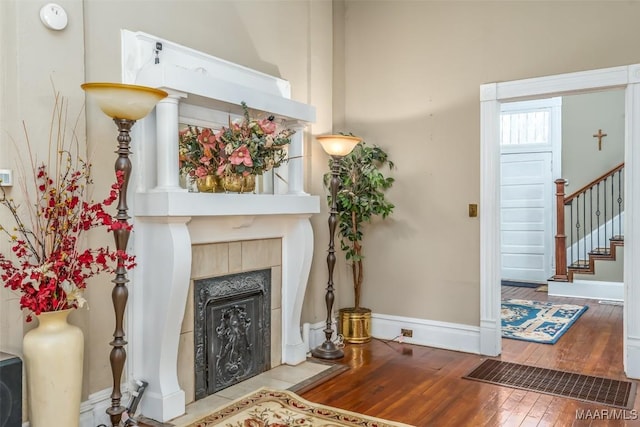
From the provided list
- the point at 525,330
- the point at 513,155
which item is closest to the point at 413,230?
the point at 525,330

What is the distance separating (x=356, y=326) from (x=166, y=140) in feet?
8.23

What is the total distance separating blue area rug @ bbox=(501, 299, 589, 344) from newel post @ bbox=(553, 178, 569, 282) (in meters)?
0.87

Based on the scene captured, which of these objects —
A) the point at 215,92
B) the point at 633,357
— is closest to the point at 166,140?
the point at 215,92

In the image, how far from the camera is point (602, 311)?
5910 mm

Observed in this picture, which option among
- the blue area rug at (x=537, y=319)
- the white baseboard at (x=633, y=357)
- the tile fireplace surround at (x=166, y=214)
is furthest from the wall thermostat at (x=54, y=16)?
the blue area rug at (x=537, y=319)

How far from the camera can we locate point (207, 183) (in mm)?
3078

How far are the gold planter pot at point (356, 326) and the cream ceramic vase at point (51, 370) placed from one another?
259cm

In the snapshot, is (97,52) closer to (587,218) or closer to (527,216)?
(527,216)

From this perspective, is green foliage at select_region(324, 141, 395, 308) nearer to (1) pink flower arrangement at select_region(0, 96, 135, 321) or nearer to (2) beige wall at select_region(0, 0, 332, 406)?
(2) beige wall at select_region(0, 0, 332, 406)

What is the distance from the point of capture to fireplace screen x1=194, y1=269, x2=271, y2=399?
3182 millimetres

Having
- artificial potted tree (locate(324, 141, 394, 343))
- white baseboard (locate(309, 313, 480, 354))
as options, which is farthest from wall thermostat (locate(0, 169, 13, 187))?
white baseboard (locate(309, 313, 480, 354))

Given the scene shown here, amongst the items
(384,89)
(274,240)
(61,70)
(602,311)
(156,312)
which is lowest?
(602,311)

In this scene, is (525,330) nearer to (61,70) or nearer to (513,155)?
(513,155)

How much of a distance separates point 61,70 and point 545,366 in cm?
388
